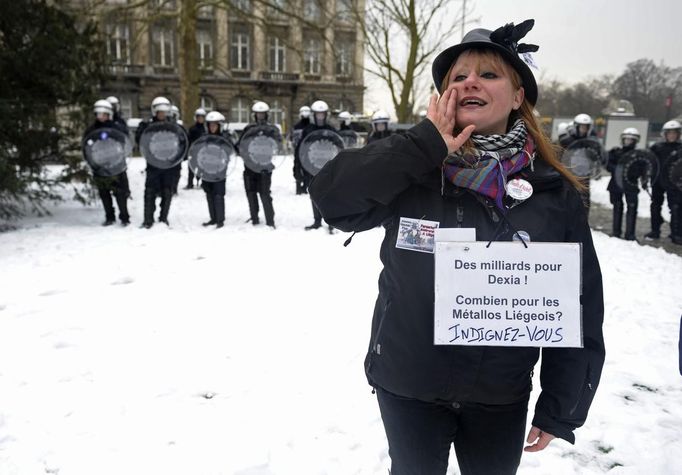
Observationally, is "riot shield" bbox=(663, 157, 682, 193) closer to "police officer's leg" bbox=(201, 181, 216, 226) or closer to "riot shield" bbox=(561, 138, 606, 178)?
"riot shield" bbox=(561, 138, 606, 178)

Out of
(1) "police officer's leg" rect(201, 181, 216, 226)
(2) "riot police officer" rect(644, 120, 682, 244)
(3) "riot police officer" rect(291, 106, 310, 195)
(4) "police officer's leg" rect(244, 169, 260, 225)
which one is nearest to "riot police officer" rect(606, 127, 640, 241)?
(2) "riot police officer" rect(644, 120, 682, 244)

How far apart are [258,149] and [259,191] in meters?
0.81

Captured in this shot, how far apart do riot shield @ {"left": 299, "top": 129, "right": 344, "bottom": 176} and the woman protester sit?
8.51 meters

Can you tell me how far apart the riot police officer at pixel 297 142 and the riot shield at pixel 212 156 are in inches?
60.2

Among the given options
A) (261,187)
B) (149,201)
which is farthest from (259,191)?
(149,201)

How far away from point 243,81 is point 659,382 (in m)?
44.4

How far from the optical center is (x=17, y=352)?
14.3ft

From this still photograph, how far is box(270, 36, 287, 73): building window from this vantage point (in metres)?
46.7

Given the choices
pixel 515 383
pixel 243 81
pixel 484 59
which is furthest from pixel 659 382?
pixel 243 81

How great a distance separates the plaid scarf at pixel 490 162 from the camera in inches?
64.7

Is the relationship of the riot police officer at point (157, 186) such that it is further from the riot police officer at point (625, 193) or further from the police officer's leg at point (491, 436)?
the police officer's leg at point (491, 436)

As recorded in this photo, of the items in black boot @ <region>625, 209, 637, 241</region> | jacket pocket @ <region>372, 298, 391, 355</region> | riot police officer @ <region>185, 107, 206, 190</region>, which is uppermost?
riot police officer @ <region>185, 107, 206, 190</region>

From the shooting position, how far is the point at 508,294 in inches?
67.3

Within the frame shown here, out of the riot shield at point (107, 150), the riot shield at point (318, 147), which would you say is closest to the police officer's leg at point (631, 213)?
the riot shield at point (318, 147)
